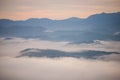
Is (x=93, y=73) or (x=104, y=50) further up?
(x=104, y=50)

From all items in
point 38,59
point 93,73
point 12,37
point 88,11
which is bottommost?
point 93,73

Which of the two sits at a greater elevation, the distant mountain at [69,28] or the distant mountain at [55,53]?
the distant mountain at [69,28]

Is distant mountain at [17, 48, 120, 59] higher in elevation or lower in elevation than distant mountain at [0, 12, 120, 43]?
lower

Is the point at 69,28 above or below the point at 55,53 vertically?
above

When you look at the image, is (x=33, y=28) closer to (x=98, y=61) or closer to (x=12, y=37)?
(x=12, y=37)

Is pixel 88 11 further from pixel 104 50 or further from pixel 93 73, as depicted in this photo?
pixel 93 73

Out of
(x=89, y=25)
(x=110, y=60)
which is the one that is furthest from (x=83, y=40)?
(x=110, y=60)
